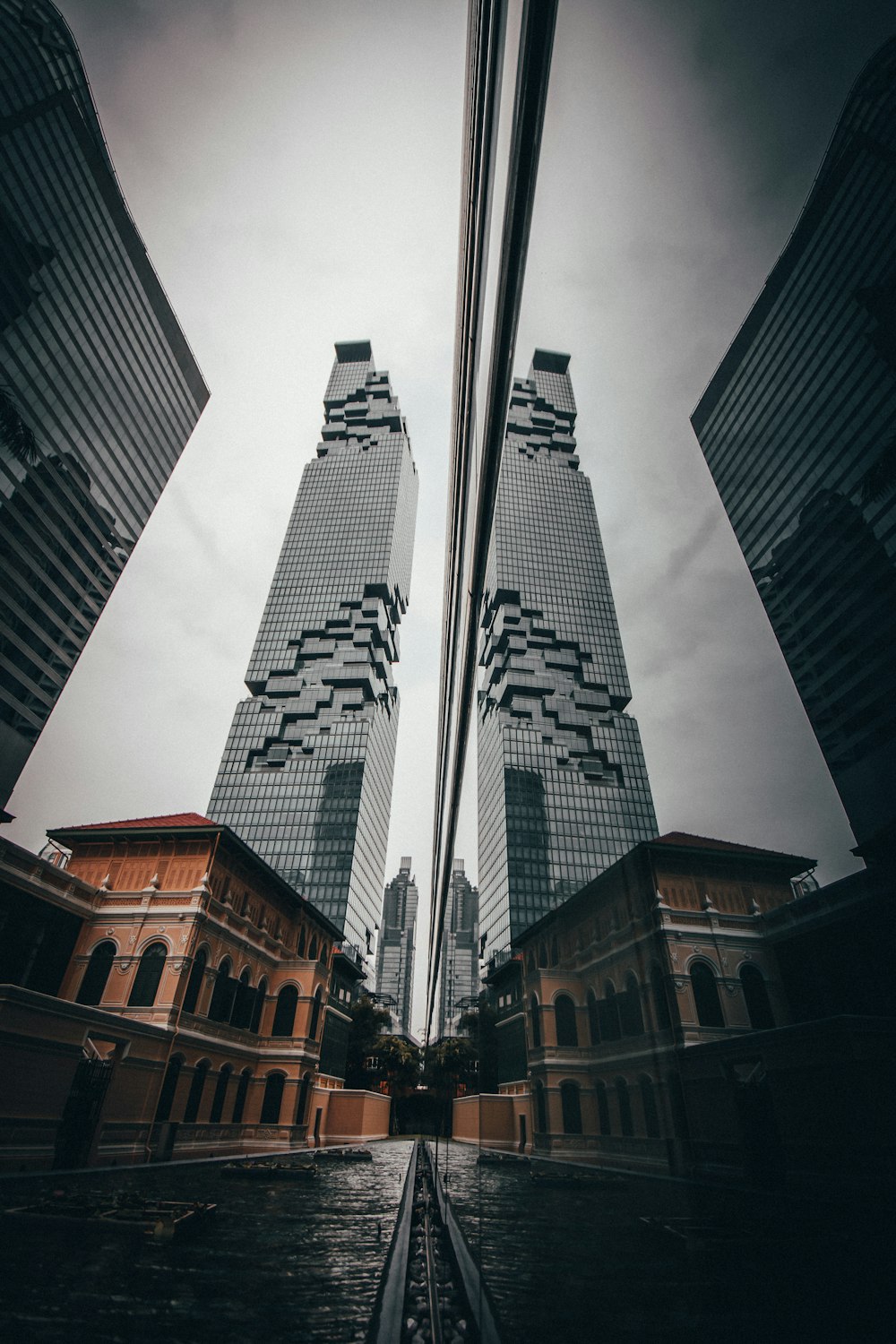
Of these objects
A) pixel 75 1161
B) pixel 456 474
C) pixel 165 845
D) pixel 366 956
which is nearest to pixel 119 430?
pixel 165 845

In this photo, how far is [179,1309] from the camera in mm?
3895

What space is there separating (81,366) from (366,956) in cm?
9932

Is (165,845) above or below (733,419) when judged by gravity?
above

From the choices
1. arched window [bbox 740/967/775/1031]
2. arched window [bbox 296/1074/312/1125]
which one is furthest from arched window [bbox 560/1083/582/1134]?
arched window [bbox 296/1074/312/1125]

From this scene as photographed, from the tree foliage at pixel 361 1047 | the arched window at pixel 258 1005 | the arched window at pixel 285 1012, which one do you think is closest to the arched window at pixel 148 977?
the arched window at pixel 258 1005

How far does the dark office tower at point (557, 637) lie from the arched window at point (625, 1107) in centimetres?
80

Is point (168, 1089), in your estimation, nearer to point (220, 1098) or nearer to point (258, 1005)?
point (220, 1098)

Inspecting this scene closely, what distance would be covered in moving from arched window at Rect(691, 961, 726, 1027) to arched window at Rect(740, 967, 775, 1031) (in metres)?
0.13

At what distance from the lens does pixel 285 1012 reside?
28562mm

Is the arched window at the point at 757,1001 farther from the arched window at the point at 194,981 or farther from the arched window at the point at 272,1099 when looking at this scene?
the arched window at the point at 272,1099

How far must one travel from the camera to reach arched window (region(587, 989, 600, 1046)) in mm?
2089

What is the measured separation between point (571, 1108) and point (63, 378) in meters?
68.0

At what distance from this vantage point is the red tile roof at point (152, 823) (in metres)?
22.8

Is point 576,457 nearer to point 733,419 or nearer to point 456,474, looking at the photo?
point 733,419
